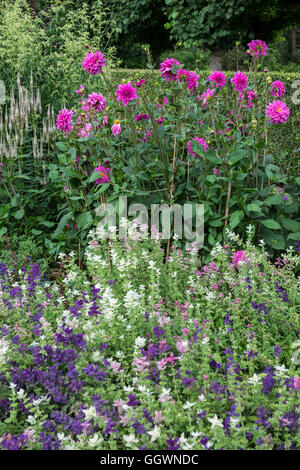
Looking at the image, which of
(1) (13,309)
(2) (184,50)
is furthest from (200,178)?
(2) (184,50)

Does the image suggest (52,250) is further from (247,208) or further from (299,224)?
(299,224)

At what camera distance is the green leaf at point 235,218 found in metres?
3.33

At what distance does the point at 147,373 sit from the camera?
205 centimetres

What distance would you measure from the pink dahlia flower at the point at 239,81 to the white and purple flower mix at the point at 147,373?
124 centimetres

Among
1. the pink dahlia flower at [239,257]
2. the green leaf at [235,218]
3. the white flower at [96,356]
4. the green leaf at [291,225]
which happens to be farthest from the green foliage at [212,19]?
the white flower at [96,356]

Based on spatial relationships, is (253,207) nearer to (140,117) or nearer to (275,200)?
(275,200)

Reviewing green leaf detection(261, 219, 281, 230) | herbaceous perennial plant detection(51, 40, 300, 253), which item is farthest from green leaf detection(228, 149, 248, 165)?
green leaf detection(261, 219, 281, 230)

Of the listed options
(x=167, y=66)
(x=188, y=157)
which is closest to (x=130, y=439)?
(x=188, y=157)

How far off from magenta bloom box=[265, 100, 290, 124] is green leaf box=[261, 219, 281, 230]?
2.02 ft

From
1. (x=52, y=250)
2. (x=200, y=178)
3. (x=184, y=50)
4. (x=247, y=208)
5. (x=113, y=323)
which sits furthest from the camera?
(x=184, y=50)

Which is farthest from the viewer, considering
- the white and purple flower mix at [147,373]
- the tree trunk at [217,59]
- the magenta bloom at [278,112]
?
the tree trunk at [217,59]

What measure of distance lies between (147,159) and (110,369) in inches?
76.9

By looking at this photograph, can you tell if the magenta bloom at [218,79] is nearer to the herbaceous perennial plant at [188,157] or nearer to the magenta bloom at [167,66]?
the herbaceous perennial plant at [188,157]
